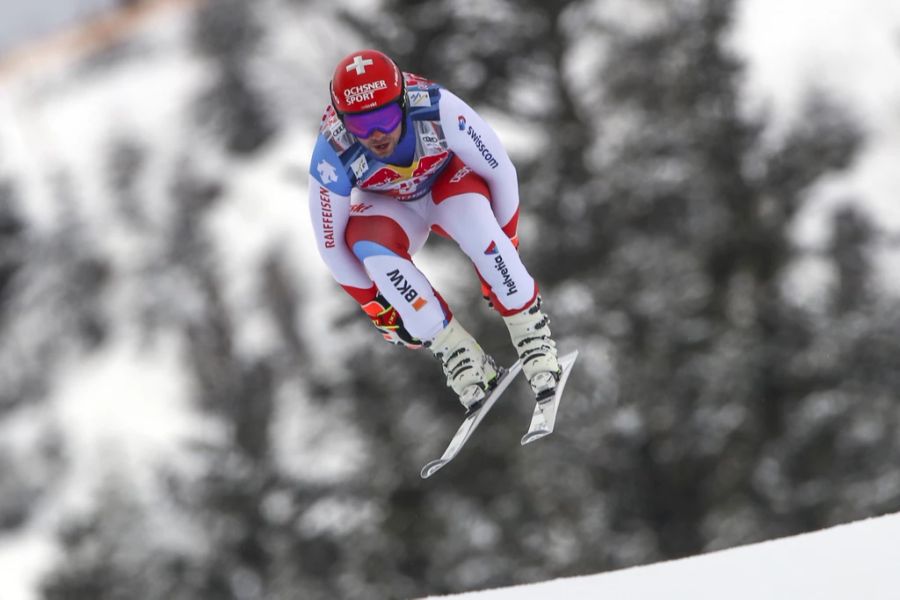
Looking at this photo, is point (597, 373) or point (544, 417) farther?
point (597, 373)

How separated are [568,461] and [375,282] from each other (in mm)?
17752

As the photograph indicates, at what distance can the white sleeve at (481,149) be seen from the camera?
305 inches

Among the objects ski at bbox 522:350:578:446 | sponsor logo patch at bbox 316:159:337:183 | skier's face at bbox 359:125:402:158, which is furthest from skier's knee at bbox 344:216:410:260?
ski at bbox 522:350:578:446

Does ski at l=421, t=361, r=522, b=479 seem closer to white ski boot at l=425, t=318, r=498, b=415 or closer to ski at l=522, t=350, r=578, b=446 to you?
white ski boot at l=425, t=318, r=498, b=415

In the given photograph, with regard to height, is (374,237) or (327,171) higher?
(327,171)

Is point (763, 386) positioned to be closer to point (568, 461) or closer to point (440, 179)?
point (568, 461)

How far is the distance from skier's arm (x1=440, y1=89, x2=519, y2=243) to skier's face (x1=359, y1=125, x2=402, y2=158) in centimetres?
33

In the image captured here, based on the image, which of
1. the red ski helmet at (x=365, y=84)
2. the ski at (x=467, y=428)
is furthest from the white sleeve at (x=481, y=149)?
the ski at (x=467, y=428)

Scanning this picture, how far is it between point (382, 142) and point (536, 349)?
1.73 meters

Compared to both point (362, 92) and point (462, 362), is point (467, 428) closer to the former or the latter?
point (462, 362)

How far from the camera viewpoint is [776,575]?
7.14 meters

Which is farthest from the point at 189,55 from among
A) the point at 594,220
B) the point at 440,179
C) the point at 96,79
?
the point at 440,179

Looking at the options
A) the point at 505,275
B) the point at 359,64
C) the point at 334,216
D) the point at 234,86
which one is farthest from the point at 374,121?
the point at 234,86

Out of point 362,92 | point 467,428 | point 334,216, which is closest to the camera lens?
point 362,92
